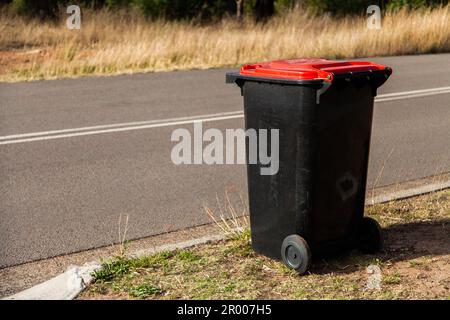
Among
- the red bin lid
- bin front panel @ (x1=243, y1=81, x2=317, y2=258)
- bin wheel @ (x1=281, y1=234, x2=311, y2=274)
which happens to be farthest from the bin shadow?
the red bin lid

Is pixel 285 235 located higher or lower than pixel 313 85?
lower

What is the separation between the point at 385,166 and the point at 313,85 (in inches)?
135

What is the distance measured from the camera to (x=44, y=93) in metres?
11.6

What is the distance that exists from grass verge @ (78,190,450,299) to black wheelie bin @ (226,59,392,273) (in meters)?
0.12

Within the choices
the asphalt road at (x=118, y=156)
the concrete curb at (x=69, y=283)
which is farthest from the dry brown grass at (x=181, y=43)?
the concrete curb at (x=69, y=283)

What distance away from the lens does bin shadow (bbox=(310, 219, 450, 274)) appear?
4539 millimetres

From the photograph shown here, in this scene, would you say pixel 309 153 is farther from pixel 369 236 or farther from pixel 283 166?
pixel 369 236

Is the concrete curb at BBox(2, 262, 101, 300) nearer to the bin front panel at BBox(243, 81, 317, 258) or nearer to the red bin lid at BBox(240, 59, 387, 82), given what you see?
the bin front panel at BBox(243, 81, 317, 258)

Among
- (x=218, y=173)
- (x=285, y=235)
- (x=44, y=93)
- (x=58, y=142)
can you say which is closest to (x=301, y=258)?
(x=285, y=235)

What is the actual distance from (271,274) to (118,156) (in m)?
3.49

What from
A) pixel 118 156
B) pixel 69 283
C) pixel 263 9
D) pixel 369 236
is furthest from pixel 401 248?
pixel 263 9

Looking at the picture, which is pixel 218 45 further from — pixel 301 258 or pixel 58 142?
pixel 301 258

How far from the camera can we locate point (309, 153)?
4.25 m
